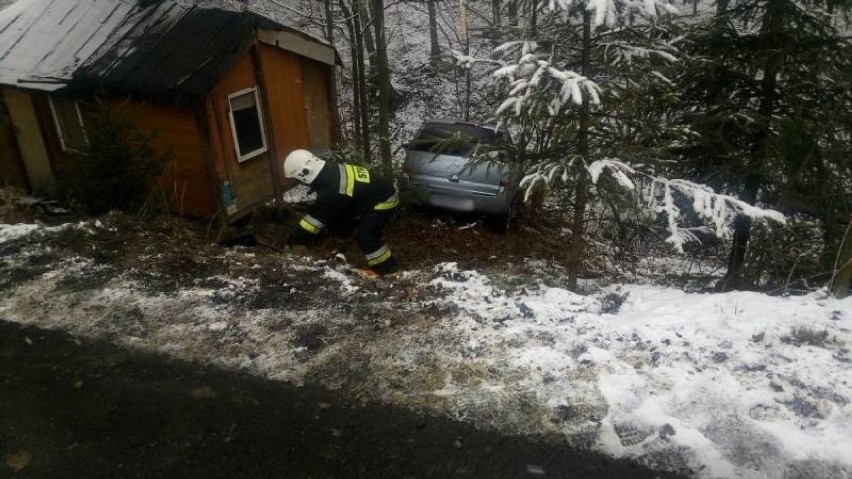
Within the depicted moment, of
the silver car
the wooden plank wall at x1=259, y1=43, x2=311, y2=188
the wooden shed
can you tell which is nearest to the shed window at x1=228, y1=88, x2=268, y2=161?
the wooden shed

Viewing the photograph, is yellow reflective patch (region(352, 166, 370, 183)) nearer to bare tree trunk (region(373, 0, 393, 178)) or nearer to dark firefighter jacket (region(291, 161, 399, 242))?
dark firefighter jacket (region(291, 161, 399, 242))

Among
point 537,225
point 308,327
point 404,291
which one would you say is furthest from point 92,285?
point 537,225

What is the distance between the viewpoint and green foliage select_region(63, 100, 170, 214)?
776 cm

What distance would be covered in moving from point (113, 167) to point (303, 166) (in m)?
3.90

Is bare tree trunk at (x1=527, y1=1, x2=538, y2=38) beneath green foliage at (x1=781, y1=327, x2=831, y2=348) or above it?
→ above

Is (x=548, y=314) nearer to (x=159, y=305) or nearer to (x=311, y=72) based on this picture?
(x=159, y=305)

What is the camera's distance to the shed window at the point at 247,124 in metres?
9.75

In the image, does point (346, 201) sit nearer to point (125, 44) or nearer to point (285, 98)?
point (285, 98)

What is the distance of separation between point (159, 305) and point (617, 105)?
4.26m

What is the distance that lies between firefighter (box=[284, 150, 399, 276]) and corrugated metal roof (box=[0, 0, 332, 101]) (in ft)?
12.5

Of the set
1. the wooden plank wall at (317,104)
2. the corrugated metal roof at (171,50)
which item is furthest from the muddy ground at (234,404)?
the wooden plank wall at (317,104)

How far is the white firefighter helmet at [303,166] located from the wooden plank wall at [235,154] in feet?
13.8

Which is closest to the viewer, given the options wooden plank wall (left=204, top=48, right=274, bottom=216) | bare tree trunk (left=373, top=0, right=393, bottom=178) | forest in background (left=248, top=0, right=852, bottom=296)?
forest in background (left=248, top=0, right=852, bottom=296)

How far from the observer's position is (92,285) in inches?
198
